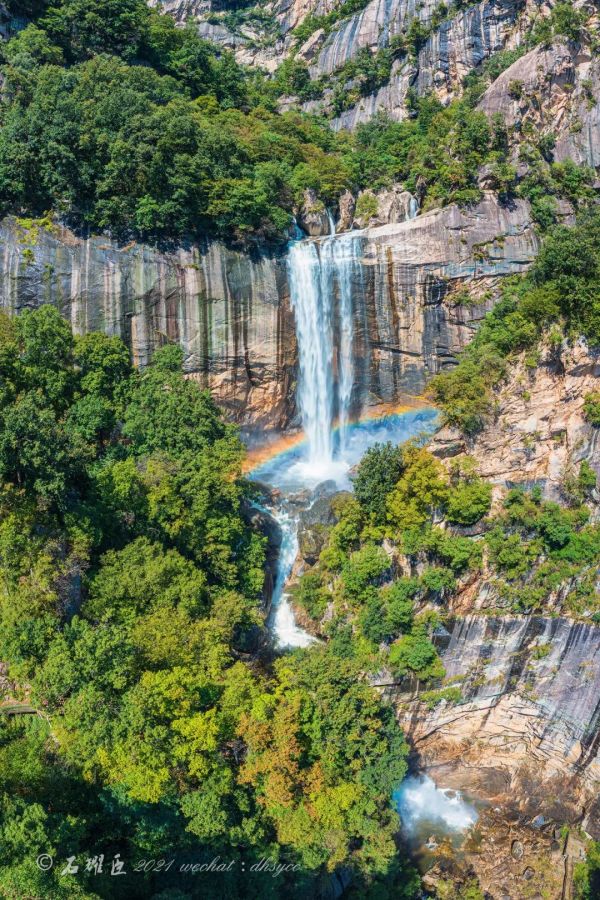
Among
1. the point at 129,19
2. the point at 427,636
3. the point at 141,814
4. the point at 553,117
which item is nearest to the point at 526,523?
the point at 427,636

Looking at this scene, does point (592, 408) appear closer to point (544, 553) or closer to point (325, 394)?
point (544, 553)

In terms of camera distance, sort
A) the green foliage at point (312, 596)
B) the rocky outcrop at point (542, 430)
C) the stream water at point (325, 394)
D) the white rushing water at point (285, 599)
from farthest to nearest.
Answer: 1. the stream water at point (325, 394)
2. the white rushing water at point (285, 599)
3. the green foliage at point (312, 596)
4. the rocky outcrop at point (542, 430)

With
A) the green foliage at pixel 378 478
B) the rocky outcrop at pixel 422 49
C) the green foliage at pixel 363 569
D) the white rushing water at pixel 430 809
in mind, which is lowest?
the white rushing water at pixel 430 809

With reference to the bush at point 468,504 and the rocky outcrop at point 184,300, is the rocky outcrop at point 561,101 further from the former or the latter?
the bush at point 468,504

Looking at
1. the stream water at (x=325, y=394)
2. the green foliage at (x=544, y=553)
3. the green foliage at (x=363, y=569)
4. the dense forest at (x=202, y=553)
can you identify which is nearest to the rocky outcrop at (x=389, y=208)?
the dense forest at (x=202, y=553)

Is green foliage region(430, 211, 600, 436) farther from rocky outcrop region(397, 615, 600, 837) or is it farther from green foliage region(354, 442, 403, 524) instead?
rocky outcrop region(397, 615, 600, 837)

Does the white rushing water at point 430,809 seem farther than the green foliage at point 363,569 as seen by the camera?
Yes

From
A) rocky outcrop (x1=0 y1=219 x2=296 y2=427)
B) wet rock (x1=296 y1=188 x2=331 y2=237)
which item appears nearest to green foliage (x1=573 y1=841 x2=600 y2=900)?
rocky outcrop (x1=0 y1=219 x2=296 y2=427)

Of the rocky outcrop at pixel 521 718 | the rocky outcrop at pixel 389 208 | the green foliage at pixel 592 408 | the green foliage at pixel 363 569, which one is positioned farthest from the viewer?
the rocky outcrop at pixel 389 208

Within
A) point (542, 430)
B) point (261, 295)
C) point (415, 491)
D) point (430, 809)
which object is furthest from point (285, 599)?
point (261, 295)
